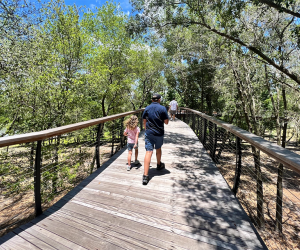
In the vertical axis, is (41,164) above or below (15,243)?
below

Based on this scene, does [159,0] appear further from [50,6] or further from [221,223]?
[221,223]

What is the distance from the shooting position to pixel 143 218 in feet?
6.95

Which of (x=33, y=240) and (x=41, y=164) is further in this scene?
(x=41, y=164)

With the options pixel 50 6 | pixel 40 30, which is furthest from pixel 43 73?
pixel 50 6

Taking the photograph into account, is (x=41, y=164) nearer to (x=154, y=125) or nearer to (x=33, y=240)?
(x=33, y=240)

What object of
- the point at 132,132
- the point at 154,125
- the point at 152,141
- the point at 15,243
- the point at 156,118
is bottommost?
the point at 15,243

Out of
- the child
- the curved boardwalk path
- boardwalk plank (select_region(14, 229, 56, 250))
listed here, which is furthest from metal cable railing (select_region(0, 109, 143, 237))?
the child

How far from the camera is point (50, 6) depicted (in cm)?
798

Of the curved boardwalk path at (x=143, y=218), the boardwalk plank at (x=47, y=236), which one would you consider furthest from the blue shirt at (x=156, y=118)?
the boardwalk plank at (x=47, y=236)

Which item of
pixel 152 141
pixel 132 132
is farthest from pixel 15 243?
pixel 132 132

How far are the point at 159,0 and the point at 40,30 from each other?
5.51 m

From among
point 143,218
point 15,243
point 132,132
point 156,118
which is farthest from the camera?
point 132,132

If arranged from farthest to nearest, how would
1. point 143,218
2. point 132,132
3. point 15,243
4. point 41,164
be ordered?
point 41,164 < point 132,132 < point 143,218 < point 15,243

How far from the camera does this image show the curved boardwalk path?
1761mm
